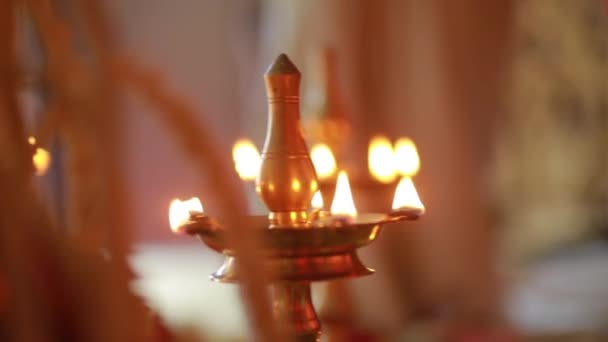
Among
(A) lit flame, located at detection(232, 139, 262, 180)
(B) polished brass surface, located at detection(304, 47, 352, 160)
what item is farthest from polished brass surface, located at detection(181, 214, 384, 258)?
(B) polished brass surface, located at detection(304, 47, 352, 160)

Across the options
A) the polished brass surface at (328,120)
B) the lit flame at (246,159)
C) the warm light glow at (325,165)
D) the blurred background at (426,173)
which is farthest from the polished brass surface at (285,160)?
the blurred background at (426,173)

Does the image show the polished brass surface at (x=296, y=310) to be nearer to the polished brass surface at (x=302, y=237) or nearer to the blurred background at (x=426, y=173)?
the polished brass surface at (x=302, y=237)

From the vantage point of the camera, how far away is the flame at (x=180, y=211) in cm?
41

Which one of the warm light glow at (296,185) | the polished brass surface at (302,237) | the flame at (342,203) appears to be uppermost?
the warm light glow at (296,185)

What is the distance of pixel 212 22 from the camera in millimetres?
2109

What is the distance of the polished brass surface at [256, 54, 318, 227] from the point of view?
16.0 inches

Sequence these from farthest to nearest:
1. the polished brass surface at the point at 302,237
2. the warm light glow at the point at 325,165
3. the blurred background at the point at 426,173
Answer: the blurred background at the point at 426,173 → the warm light glow at the point at 325,165 → the polished brass surface at the point at 302,237

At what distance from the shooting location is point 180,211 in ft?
1.38

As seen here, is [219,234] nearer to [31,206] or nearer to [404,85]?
[31,206]

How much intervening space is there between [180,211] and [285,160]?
0.20ft

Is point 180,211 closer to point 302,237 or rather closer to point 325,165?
point 302,237

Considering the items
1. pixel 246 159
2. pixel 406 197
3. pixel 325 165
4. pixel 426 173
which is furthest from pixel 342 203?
pixel 426 173

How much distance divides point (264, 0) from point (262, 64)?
0.25m

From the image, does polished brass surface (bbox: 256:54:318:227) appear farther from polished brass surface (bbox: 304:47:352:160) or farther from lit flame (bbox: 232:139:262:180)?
polished brass surface (bbox: 304:47:352:160)
